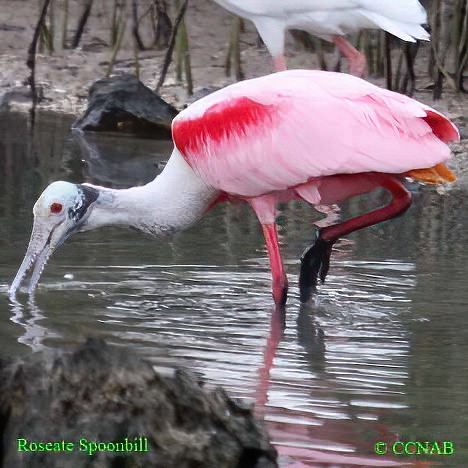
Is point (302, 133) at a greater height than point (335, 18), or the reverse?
point (302, 133)

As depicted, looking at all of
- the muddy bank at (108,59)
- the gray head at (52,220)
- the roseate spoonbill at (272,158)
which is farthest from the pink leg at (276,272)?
the muddy bank at (108,59)

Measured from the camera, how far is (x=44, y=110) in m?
14.6

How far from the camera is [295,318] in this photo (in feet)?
21.6

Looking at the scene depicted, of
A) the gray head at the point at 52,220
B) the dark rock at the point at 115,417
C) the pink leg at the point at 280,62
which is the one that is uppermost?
the dark rock at the point at 115,417

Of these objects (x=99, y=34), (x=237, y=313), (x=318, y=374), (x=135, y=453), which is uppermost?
(x=135, y=453)

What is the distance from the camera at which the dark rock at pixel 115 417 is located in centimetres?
348

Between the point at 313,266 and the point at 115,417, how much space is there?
355cm

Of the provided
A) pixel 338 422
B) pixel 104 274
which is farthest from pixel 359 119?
pixel 338 422

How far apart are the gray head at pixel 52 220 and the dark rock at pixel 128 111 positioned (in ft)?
21.9

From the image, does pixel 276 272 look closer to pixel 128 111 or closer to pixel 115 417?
pixel 115 417

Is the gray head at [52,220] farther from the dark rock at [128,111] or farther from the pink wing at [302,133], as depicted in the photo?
the dark rock at [128,111]

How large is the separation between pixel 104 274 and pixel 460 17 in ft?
25.1

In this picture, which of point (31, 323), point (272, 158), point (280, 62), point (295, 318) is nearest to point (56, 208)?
point (31, 323)

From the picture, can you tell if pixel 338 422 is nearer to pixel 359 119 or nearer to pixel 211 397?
pixel 211 397
